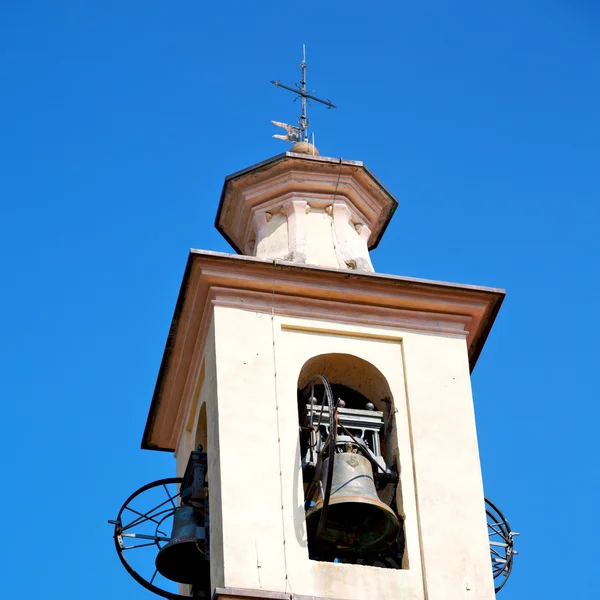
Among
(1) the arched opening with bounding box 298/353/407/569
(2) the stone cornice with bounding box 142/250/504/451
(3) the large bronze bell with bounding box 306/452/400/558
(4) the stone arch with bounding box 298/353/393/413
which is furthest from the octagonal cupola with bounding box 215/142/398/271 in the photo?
(3) the large bronze bell with bounding box 306/452/400/558

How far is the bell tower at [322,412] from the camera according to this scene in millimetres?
18172

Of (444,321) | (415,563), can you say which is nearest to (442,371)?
(444,321)

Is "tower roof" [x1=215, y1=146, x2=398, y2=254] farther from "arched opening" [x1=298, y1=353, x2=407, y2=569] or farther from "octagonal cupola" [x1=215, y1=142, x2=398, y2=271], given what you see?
"arched opening" [x1=298, y1=353, x2=407, y2=569]

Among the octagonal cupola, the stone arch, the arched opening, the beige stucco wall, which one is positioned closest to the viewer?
the beige stucco wall

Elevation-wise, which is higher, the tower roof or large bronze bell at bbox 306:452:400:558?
the tower roof

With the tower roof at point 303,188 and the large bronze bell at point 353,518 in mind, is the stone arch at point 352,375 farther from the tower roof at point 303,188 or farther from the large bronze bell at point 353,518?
the tower roof at point 303,188

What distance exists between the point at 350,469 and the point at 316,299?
2.00 meters

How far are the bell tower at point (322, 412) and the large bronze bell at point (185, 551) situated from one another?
0.13ft

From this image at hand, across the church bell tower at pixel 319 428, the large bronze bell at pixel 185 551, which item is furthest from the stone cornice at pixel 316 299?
the large bronze bell at pixel 185 551

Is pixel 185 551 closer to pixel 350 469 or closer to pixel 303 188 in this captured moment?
pixel 350 469

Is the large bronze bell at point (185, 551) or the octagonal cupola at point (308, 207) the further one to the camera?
the octagonal cupola at point (308, 207)

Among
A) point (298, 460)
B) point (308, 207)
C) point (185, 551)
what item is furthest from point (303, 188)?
point (185, 551)

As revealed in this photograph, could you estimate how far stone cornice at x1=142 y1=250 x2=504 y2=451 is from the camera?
1975 centimetres

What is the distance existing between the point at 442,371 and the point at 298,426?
1.63 meters
